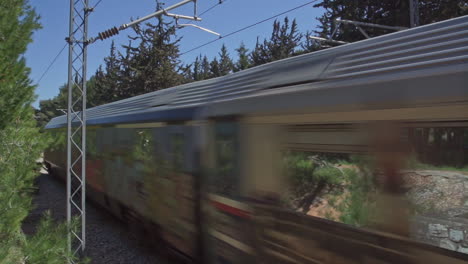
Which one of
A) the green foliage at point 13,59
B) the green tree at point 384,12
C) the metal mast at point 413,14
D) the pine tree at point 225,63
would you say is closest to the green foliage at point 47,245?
the green foliage at point 13,59

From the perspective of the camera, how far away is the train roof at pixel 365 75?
91.6 inches

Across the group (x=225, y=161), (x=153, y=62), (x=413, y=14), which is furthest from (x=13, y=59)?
(x=153, y=62)

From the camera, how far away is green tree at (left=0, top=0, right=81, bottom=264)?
3314mm

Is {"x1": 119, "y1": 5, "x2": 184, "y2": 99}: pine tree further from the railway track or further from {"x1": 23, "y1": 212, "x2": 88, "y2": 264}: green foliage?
{"x1": 23, "y1": 212, "x2": 88, "y2": 264}: green foliage

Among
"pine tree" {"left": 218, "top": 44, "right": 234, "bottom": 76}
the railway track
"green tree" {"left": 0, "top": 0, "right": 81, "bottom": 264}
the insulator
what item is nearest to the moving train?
the railway track

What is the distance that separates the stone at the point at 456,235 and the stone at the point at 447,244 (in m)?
0.02

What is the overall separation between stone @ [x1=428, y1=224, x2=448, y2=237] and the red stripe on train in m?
1.84

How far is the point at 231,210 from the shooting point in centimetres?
409

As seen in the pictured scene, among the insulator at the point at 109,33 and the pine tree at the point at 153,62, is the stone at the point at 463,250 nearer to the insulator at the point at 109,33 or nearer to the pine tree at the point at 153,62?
the insulator at the point at 109,33

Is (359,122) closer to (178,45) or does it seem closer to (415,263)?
(415,263)

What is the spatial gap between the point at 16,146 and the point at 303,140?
2.66 metres

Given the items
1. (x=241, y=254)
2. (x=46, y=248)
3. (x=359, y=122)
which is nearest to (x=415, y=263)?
(x=359, y=122)

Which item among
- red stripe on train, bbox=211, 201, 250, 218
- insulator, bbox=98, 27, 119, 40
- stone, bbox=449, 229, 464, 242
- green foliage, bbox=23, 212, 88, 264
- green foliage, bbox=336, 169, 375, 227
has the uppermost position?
insulator, bbox=98, 27, 119, 40

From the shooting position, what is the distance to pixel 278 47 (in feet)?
84.5
